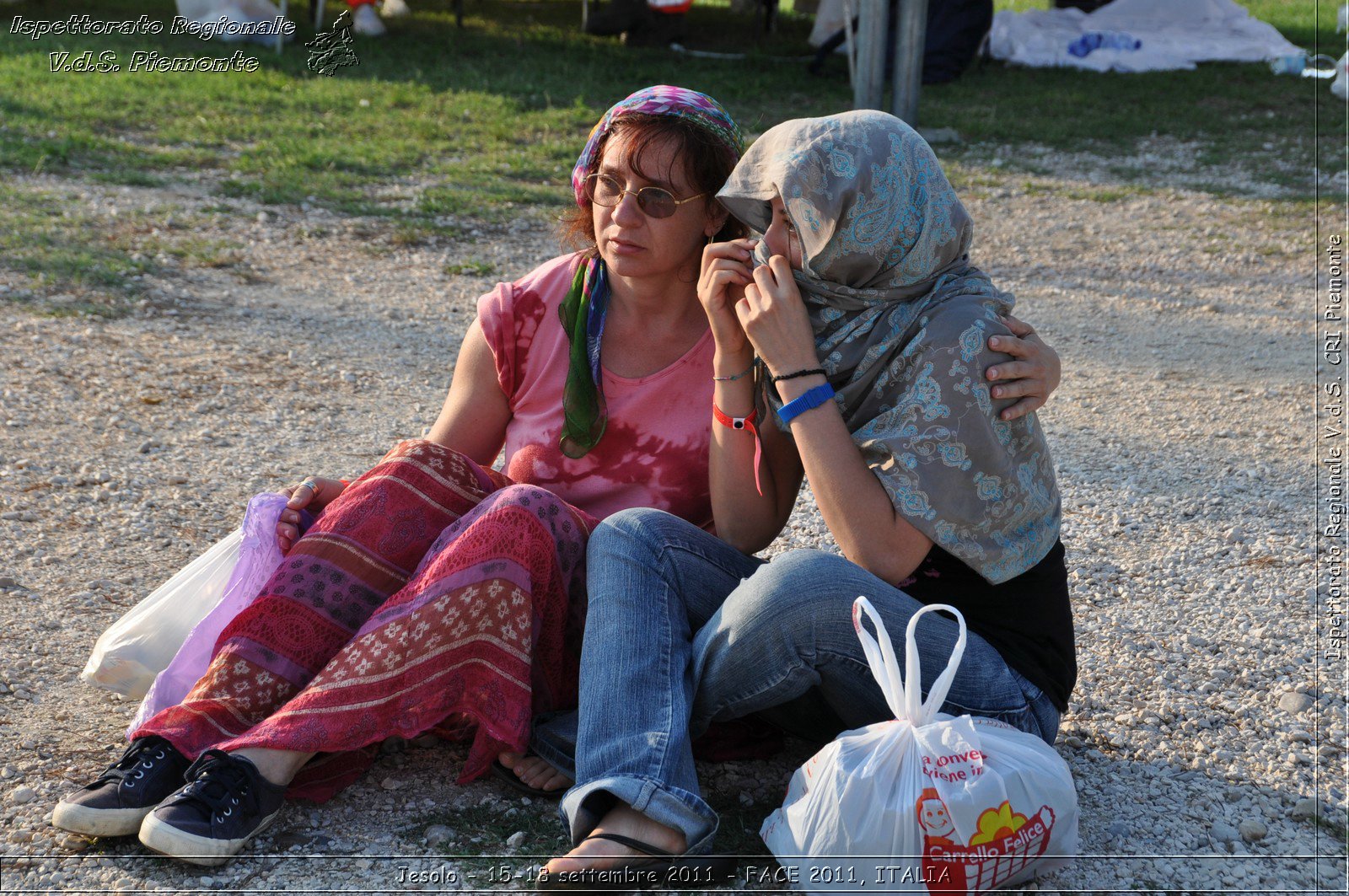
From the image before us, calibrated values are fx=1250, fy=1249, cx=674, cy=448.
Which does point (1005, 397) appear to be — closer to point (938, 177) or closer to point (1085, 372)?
point (938, 177)

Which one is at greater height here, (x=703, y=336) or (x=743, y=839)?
(x=703, y=336)

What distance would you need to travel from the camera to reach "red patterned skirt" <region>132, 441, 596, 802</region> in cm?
223

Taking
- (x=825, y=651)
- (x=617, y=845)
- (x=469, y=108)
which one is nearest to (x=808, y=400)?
(x=825, y=651)

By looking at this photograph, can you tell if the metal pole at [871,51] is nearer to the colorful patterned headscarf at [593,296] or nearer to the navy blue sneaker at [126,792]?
the colorful patterned headscarf at [593,296]

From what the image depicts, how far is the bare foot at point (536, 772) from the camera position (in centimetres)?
239

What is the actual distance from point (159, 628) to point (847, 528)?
4.60 ft

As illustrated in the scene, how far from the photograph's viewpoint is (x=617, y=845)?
2.02 metres

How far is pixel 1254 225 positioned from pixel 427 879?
23.1ft

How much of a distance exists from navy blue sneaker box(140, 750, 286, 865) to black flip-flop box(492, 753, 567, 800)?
44 centimetres

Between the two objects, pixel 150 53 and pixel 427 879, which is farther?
pixel 150 53

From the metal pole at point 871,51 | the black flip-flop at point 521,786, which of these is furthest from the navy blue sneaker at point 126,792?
the metal pole at point 871,51

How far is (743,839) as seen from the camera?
2305 mm

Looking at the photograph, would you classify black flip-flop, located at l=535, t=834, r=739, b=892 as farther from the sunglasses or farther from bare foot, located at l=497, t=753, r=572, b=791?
the sunglasses

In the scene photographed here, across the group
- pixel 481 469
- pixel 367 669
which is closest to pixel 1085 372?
pixel 481 469
